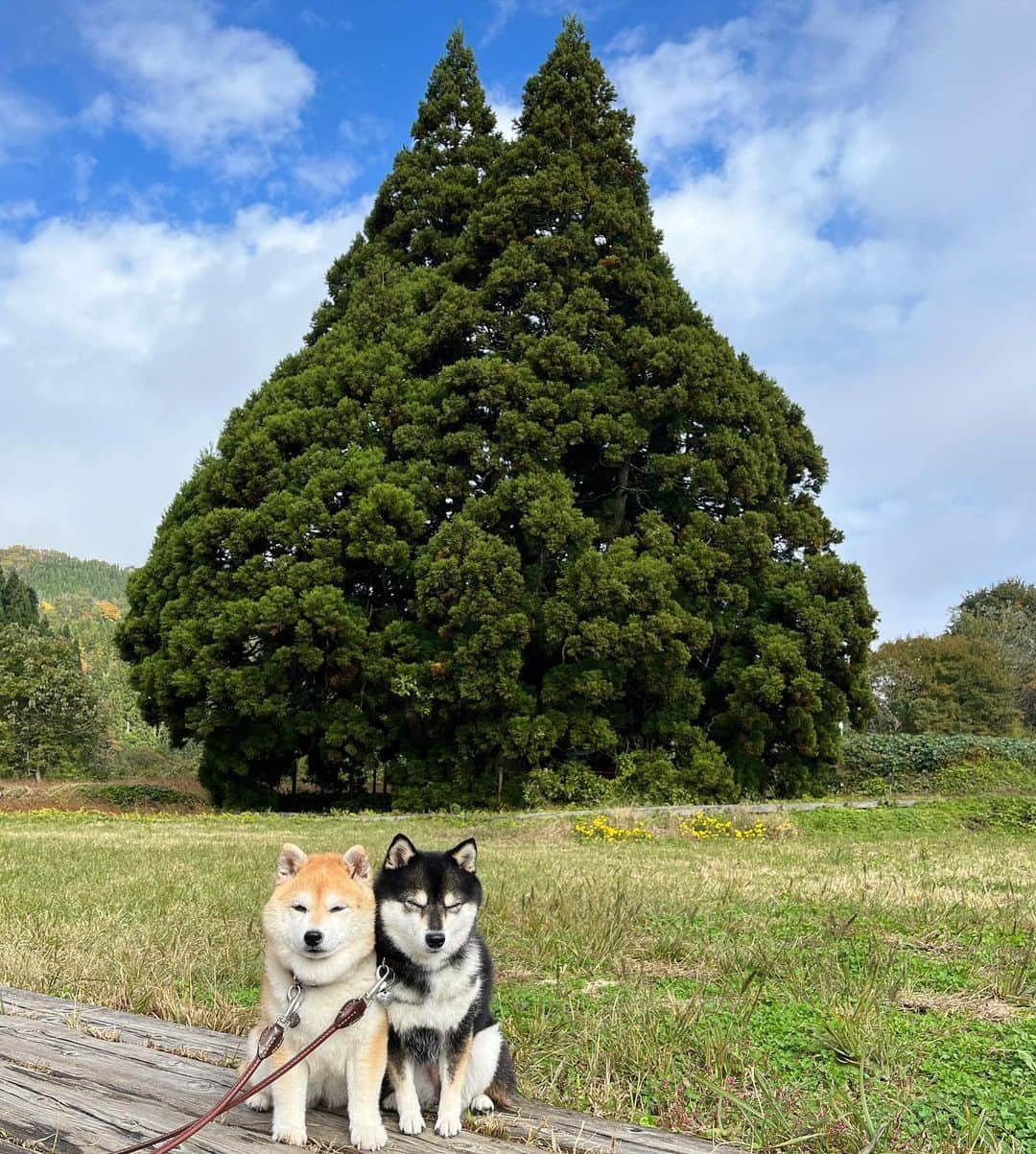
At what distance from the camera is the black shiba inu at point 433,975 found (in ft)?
8.85

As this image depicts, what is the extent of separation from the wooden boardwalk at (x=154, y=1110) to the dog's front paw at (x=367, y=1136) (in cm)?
5

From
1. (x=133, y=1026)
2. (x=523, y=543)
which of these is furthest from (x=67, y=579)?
(x=133, y=1026)

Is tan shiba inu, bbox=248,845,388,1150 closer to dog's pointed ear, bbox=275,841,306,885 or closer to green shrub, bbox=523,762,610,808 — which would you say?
dog's pointed ear, bbox=275,841,306,885

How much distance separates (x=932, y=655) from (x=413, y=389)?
24.6m

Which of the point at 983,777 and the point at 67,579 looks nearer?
the point at 983,777

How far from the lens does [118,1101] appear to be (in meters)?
3.01

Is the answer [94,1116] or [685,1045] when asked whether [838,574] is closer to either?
[685,1045]

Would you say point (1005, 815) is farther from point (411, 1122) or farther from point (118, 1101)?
point (118, 1101)

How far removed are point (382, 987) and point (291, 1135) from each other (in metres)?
0.53

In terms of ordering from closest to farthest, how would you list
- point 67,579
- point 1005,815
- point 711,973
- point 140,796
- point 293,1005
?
point 293,1005
point 711,973
point 1005,815
point 140,796
point 67,579

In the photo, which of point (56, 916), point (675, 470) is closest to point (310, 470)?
point (675, 470)

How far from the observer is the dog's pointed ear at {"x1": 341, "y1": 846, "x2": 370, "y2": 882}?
2736mm

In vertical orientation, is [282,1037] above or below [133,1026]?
above

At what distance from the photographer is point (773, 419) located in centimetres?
2158
